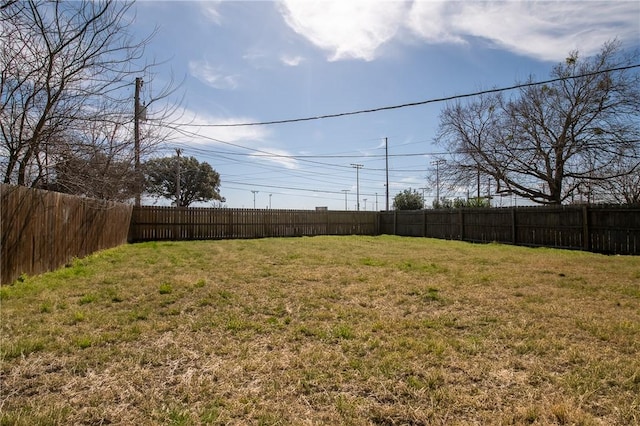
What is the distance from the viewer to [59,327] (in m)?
3.45

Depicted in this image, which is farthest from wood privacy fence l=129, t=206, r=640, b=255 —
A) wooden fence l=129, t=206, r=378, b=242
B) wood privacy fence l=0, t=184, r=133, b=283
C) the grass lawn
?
the grass lawn

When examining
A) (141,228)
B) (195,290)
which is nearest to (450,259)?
(195,290)

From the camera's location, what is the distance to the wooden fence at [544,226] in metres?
10.4

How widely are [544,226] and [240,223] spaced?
1176 cm

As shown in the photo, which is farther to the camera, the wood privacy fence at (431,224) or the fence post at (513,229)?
the fence post at (513,229)

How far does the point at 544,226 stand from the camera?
12680 mm

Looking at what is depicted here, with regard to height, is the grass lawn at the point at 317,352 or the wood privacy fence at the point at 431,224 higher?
the wood privacy fence at the point at 431,224

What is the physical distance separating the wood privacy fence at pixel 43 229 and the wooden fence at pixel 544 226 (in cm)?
1320

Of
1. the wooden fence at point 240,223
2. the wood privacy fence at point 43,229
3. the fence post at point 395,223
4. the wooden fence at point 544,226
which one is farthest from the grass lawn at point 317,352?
the fence post at point 395,223

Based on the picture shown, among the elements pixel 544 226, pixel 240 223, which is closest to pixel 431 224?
pixel 544 226

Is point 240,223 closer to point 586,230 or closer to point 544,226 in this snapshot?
point 544,226

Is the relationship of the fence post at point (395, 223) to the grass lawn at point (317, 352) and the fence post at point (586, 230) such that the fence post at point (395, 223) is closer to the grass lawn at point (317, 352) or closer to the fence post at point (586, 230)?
the fence post at point (586, 230)

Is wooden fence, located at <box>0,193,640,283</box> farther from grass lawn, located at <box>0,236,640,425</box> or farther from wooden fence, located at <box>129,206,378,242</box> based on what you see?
grass lawn, located at <box>0,236,640,425</box>

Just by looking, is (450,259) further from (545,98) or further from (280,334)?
(545,98)
